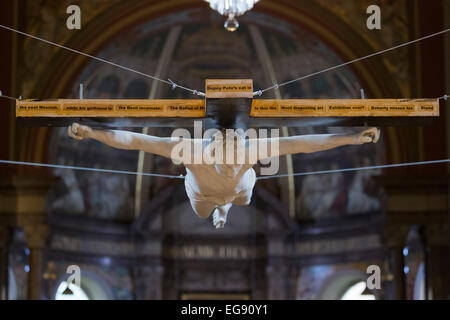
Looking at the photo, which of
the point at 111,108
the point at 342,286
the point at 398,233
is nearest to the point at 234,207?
the point at 342,286

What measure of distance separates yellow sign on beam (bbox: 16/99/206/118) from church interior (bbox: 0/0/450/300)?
6284mm

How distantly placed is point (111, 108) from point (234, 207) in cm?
1084

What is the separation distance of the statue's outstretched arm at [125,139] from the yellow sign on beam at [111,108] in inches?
8.2

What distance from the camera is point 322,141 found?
8.38 meters

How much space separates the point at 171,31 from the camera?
58.6 ft

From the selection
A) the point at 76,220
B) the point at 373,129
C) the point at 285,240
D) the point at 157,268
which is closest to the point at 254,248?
the point at 285,240

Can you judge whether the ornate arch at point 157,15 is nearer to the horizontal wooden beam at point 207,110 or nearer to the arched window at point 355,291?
the arched window at point 355,291

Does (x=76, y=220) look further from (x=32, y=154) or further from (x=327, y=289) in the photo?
(x=327, y=289)

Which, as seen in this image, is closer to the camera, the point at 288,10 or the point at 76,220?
the point at 288,10
